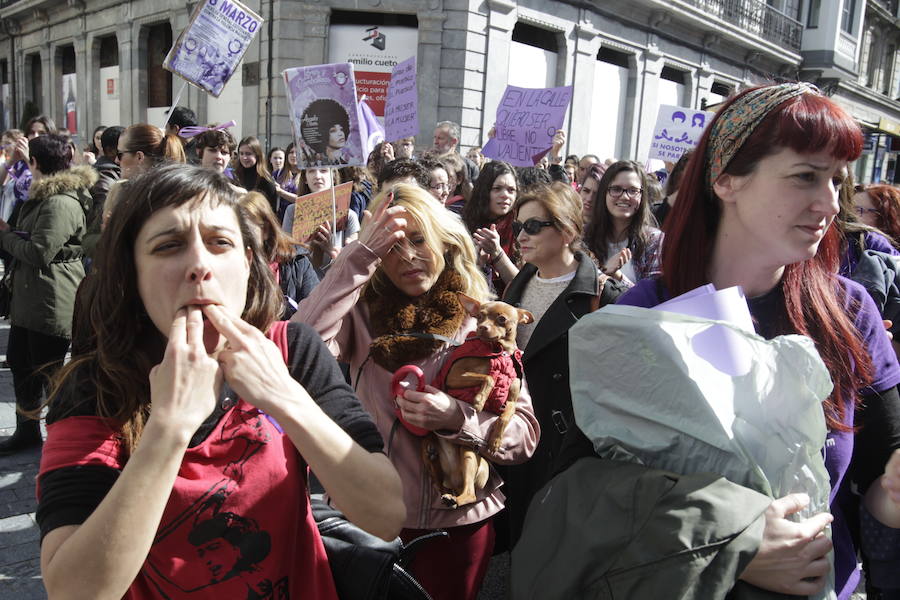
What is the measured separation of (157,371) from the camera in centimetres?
116

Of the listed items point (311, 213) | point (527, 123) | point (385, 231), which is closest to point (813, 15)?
point (527, 123)

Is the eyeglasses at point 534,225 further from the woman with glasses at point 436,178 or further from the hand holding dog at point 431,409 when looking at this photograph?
the woman with glasses at point 436,178

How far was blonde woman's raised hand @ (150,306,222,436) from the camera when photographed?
44.4 inches

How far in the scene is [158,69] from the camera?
17.2 metres

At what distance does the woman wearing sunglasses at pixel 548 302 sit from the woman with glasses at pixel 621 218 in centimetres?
122

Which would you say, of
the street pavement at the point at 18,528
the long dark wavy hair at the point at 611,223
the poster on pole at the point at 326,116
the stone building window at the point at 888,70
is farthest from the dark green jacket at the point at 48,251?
the stone building window at the point at 888,70

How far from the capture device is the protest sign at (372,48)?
41.8ft

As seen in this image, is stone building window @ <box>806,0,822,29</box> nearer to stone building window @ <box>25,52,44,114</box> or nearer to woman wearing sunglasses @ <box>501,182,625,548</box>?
woman wearing sunglasses @ <box>501,182,625,548</box>

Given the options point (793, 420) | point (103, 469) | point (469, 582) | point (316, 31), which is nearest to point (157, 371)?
point (103, 469)

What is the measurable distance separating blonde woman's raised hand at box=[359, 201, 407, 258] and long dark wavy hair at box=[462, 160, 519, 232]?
8.11ft

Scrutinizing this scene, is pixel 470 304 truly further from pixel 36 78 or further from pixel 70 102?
pixel 36 78

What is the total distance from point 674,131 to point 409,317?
7631 millimetres

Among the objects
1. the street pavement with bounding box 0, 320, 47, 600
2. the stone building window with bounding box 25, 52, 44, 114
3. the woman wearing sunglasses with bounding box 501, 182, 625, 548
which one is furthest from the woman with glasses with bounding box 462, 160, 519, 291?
the stone building window with bounding box 25, 52, 44, 114

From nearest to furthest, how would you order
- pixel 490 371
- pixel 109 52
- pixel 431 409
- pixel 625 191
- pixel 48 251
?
1. pixel 431 409
2. pixel 490 371
3. pixel 48 251
4. pixel 625 191
5. pixel 109 52
